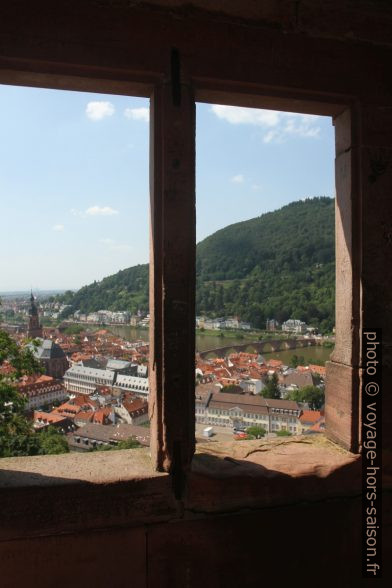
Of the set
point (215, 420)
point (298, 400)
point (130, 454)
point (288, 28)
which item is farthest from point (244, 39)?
point (215, 420)

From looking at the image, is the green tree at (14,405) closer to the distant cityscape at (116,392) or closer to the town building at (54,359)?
the distant cityscape at (116,392)

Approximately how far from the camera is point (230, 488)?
83.3 inches

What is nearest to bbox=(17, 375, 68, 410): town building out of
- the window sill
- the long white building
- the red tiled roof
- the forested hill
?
the long white building

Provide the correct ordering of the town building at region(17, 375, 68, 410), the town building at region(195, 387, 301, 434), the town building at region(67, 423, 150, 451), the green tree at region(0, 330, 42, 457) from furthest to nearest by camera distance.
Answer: the town building at region(17, 375, 68, 410) < the town building at region(195, 387, 301, 434) < the town building at region(67, 423, 150, 451) < the green tree at region(0, 330, 42, 457)

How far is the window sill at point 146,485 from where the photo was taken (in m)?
1.93

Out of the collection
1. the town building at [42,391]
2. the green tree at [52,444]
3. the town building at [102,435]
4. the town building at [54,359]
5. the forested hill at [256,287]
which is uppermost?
the forested hill at [256,287]

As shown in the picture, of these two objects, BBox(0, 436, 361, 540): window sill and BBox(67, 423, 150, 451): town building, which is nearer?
BBox(0, 436, 361, 540): window sill

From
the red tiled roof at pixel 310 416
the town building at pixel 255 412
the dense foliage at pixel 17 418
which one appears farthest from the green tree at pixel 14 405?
the red tiled roof at pixel 310 416

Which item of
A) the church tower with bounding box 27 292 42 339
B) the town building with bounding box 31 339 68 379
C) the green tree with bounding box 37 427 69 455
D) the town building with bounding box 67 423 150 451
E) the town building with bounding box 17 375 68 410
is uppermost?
the church tower with bounding box 27 292 42 339

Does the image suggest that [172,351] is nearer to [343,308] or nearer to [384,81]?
[343,308]

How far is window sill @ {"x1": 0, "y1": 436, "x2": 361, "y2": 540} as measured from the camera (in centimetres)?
193

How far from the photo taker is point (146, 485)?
2027 mm

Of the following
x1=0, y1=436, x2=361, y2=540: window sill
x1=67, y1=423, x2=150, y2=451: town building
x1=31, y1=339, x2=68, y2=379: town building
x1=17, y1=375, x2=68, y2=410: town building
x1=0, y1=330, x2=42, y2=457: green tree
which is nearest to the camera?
x1=0, y1=436, x2=361, y2=540: window sill

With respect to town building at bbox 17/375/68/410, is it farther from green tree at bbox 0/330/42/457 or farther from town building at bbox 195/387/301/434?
town building at bbox 195/387/301/434
